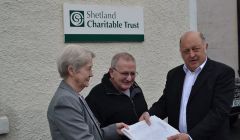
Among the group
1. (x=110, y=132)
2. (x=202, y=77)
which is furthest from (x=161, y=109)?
(x=110, y=132)

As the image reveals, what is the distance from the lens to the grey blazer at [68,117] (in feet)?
8.35

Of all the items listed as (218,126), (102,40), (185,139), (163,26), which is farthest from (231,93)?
(163,26)

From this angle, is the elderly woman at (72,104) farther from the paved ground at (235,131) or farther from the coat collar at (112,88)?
the paved ground at (235,131)

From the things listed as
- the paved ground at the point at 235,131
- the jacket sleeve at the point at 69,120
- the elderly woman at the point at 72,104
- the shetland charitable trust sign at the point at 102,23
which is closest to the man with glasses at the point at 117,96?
the elderly woman at the point at 72,104

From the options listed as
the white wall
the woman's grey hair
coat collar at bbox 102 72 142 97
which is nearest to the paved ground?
the white wall

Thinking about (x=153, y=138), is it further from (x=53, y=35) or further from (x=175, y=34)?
(x=175, y=34)

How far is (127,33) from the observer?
18.0 ft

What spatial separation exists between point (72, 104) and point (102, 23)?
278 centimetres

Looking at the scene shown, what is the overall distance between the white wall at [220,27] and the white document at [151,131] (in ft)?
29.5

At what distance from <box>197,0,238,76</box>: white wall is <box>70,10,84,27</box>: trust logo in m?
7.27

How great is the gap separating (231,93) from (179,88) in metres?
0.43

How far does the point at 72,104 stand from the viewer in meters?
2.60

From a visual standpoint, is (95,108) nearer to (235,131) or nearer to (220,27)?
(235,131)

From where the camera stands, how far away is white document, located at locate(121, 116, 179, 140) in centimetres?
312
